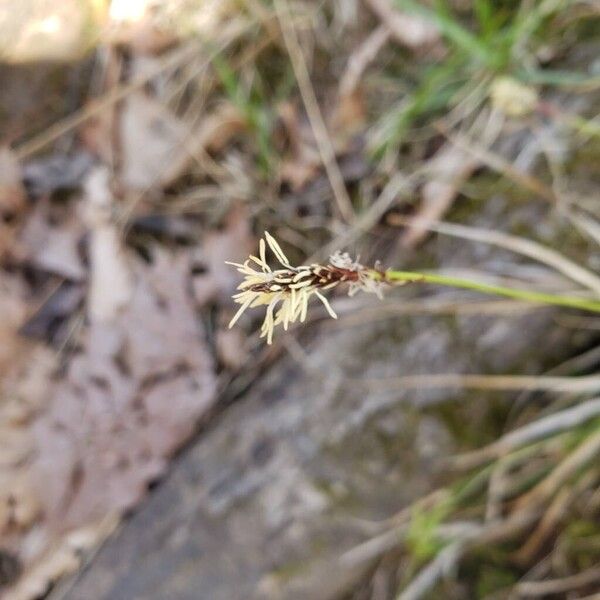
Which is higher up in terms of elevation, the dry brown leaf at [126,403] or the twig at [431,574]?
the dry brown leaf at [126,403]

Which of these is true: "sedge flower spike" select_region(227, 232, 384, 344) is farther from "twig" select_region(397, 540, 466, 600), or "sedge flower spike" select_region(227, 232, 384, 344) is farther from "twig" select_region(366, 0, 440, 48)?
"twig" select_region(366, 0, 440, 48)

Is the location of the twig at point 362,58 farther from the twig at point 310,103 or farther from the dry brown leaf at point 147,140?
the dry brown leaf at point 147,140

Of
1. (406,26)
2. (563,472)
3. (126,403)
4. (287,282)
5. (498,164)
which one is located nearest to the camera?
(287,282)

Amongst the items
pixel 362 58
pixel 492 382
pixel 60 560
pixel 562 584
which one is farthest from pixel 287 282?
pixel 362 58

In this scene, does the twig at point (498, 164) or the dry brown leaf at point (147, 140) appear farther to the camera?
the dry brown leaf at point (147, 140)

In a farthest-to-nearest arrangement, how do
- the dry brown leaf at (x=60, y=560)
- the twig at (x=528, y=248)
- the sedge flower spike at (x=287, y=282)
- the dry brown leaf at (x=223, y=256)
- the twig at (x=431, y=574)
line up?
the dry brown leaf at (x=223, y=256)
the dry brown leaf at (x=60, y=560)
the twig at (x=431, y=574)
the twig at (x=528, y=248)
the sedge flower spike at (x=287, y=282)

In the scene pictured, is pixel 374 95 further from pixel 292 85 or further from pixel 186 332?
pixel 186 332

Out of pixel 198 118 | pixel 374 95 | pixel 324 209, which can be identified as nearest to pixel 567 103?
pixel 374 95

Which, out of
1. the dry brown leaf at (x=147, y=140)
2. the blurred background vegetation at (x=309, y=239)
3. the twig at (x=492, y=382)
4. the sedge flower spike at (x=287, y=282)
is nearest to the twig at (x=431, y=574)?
the blurred background vegetation at (x=309, y=239)

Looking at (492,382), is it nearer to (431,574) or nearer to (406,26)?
(431,574)
